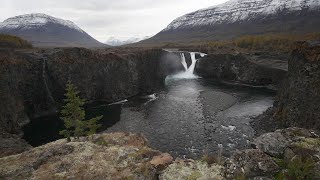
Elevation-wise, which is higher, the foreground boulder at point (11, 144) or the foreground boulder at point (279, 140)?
the foreground boulder at point (279, 140)

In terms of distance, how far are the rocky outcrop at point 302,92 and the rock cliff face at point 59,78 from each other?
4249 cm

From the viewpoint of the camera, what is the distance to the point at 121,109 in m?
70.2

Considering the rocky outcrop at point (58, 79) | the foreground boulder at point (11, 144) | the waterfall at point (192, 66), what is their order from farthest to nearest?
the waterfall at point (192, 66)
the rocky outcrop at point (58, 79)
the foreground boulder at point (11, 144)

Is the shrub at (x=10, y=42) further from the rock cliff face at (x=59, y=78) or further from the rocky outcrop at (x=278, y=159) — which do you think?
the rocky outcrop at (x=278, y=159)

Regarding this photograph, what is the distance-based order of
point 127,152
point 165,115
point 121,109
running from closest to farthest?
1. point 127,152
2. point 165,115
3. point 121,109

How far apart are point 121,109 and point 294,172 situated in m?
55.1

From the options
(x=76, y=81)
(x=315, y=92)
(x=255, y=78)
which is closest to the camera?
(x=315, y=92)

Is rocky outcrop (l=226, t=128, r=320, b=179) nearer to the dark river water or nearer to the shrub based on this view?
the dark river water

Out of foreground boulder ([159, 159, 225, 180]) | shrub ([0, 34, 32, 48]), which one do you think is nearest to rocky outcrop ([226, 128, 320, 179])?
foreground boulder ([159, 159, 225, 180])

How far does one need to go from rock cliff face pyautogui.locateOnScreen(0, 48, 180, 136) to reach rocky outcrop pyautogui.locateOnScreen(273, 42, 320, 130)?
4249 cm

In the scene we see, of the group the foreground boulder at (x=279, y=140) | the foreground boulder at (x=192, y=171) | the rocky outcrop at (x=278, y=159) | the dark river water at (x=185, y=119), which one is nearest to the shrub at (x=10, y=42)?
the dark river water at (x=185, y=119)

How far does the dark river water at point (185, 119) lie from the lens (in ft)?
154

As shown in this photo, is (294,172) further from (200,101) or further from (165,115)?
(200,101)

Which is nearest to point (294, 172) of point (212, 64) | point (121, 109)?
point (121, 109)
